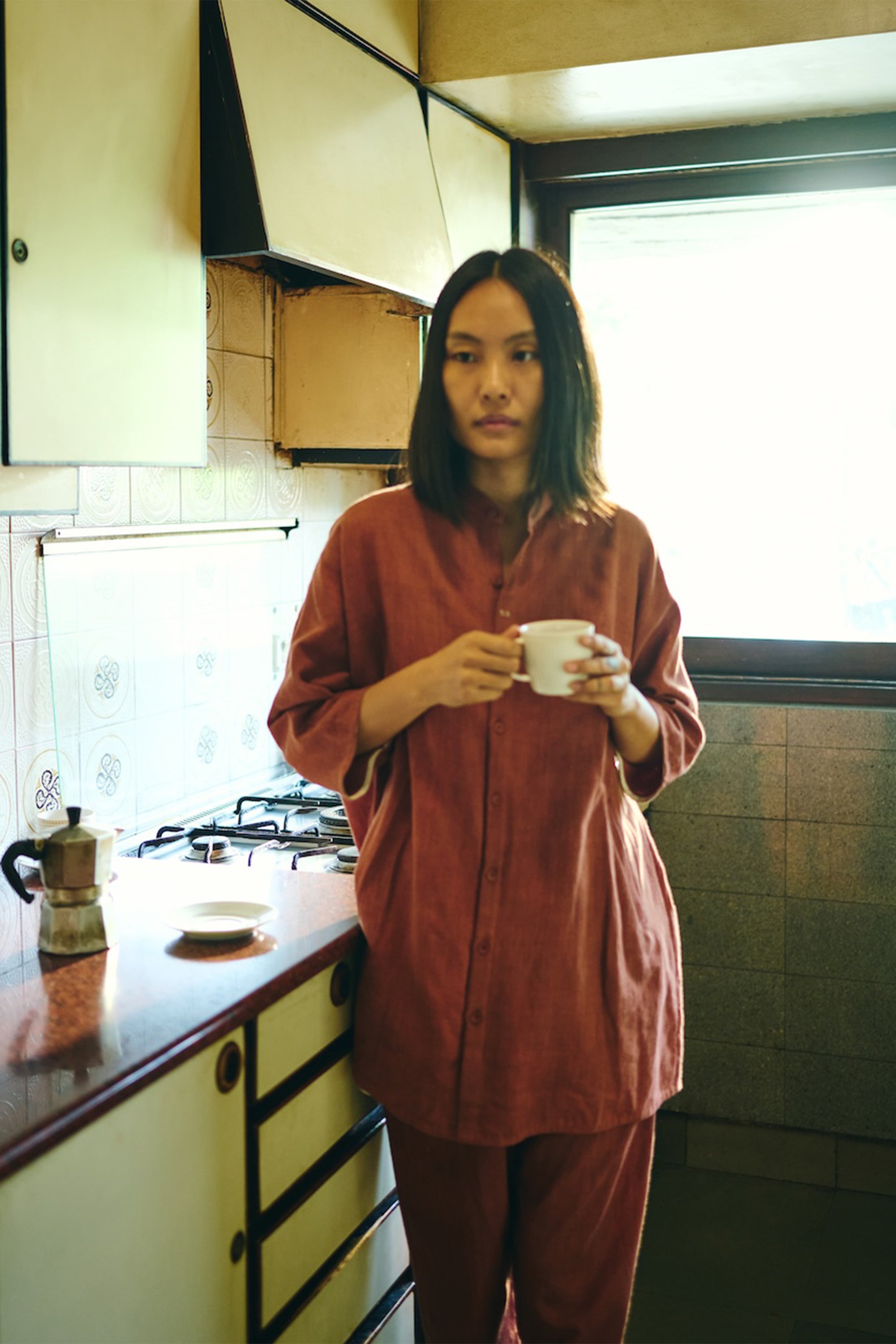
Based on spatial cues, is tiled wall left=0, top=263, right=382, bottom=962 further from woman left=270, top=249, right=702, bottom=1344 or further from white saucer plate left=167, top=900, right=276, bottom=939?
woman left=270, top=249, right=702, bottom=1344

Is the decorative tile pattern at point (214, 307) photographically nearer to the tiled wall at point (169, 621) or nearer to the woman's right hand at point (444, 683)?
the tiled wall at point (169, 621)

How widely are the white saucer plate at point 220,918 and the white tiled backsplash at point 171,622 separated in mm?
387

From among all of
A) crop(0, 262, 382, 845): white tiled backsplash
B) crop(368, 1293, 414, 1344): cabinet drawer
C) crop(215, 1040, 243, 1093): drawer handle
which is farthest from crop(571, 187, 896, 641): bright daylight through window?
crop(215, 1040, 243, 1093): drawer handle

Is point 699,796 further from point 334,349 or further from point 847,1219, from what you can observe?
point 334,349

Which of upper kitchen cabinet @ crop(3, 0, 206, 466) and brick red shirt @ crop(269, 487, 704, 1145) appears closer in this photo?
upper kitchen cabinet @ crop(3, 0, 206, 466)

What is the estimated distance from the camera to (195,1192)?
4.40ft

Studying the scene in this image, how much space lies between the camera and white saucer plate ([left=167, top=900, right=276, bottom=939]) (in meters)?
1.58

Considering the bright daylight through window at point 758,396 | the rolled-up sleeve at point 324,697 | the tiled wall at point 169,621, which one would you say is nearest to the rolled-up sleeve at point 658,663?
the rolled-up sleeve at point 324,697

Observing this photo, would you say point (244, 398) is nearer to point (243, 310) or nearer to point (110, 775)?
point (243, 310)

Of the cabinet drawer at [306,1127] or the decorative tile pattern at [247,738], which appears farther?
the decorative tile pattern at [247,738]

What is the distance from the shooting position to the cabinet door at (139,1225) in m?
1.11

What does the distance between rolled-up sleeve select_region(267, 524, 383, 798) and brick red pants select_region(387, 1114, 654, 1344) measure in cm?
43

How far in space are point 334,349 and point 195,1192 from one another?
1.66 metres

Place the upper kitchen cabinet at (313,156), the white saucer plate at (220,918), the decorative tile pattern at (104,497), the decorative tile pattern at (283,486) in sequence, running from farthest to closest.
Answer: the decorative tile pattern at (283,486)
the decorative tile pattern at (104,497)
the upper kitchen cabinet at (313,156)
the white saucer plate at (220,918)
